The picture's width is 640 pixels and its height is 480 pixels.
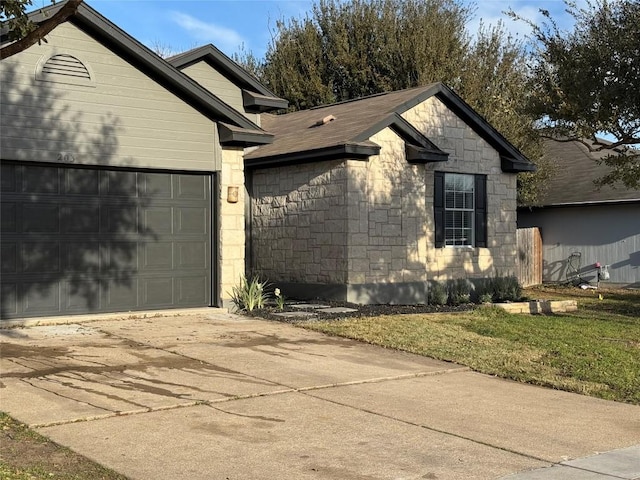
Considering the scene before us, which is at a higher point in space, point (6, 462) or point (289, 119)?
point (289, 119)

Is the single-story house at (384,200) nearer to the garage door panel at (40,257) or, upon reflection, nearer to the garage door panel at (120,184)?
the garage door panel at (120,184)

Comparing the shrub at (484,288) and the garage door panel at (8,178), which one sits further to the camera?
the shrub at (484,288)

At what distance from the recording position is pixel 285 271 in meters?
17.0

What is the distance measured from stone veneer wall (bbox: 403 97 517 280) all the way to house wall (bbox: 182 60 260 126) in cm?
437

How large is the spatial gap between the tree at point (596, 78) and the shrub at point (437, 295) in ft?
14.4

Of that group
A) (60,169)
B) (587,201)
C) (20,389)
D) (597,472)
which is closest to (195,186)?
(60,169)

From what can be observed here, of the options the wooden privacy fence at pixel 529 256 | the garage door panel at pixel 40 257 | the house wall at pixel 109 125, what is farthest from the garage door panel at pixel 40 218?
the wooden privacy fence at pixel 529 256

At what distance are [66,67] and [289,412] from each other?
7660mm

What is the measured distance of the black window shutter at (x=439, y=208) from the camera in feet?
57.2

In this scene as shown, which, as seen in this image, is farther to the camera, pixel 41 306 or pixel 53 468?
pixel 41 306

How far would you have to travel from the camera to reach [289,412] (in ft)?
23.6

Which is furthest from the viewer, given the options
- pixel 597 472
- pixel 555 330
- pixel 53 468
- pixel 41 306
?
pixel 555 330

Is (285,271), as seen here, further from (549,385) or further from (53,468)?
(53,468)

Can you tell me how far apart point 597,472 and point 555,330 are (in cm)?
786
